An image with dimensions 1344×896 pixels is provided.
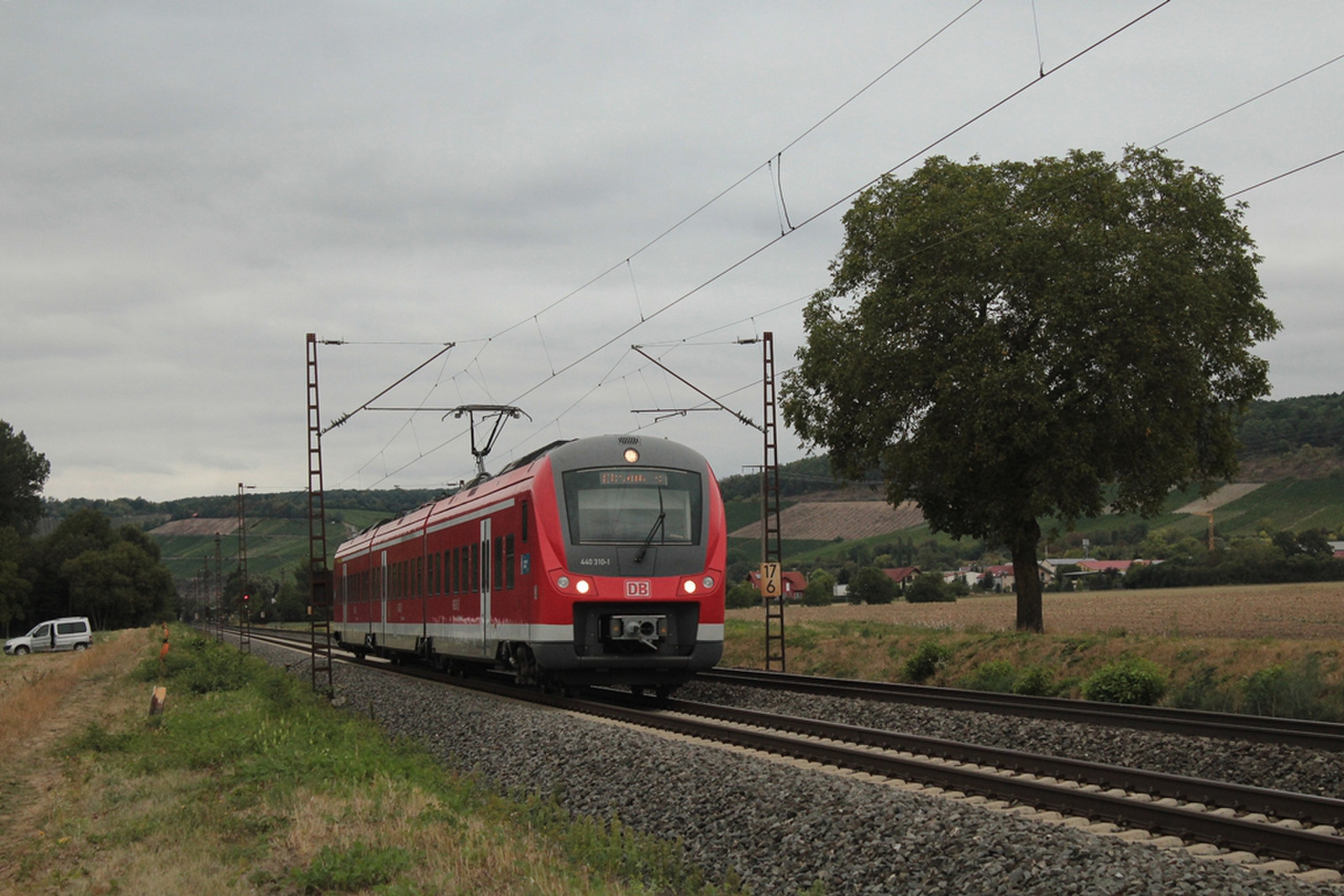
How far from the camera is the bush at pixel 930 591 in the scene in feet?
260

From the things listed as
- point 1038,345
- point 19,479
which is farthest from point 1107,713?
point 19,479

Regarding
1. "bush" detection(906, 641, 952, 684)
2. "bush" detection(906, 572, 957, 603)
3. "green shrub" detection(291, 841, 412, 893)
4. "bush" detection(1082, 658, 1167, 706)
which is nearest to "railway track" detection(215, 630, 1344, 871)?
"green shrub" detection(291, 841, 412, 893)

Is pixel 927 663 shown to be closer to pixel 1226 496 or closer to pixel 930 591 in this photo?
pixel 930 591

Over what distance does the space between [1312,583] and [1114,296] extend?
41.8m

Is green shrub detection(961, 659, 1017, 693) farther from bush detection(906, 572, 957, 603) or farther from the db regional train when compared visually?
bush detection(906, 572, 957, 603)

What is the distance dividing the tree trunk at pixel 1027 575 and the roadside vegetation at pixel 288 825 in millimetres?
17273

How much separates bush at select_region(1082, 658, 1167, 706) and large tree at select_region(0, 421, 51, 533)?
116 m

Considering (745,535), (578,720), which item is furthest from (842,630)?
(745,535)

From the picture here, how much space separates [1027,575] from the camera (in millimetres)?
31109

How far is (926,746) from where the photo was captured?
13219 millimetres

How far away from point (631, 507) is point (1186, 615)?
28.6 meters

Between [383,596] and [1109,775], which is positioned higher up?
[383,596]

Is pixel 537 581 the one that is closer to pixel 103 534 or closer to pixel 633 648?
pixel 633 648

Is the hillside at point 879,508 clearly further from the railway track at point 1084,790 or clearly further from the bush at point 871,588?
the railway track at point 1084,790
